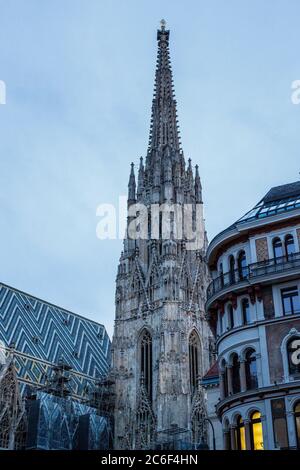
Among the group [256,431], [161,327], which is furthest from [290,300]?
[161,327]

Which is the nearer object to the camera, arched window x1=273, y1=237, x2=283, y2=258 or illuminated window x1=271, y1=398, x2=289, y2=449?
illuminated window x1=271, y1=398, x2=289, y2=449

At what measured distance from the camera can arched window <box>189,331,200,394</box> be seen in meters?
72.3

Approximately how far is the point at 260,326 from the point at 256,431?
4454 mm

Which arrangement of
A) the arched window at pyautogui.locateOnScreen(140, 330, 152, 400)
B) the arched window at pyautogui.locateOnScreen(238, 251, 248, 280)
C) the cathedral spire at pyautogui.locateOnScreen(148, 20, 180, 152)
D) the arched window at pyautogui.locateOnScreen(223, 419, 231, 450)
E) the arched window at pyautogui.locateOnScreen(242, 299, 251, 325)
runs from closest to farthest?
1. the arched window at pyautogui.locateOnScreen(223, 419, 231, 450)
2. the arched window at pyautogui.locateOnScreen(242, 299, 251, 325)
3. the arched window at pyautogui.locateOnScreen(238, 251, 248, 280)
4. the arched window at pyautogui.locateOnScreen(140, 330, 152, 400)
5. the cathedral spire at pyautogui.locateOnScreen(148, 20, 180, 152)

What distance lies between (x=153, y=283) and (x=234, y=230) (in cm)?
4586

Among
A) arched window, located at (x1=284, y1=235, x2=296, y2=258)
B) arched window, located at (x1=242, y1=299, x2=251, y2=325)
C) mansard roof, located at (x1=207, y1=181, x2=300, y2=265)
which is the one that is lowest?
arched window, located at (x1=242, y1=299, x2=251, y2=325)

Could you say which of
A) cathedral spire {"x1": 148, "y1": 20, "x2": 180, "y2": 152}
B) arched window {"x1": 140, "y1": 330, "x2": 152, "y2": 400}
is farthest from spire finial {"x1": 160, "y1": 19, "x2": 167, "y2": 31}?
arched window {"x1": 140, "y1": 330, "x2": 152, "y2": 400}

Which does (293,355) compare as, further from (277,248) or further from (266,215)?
(266,215)

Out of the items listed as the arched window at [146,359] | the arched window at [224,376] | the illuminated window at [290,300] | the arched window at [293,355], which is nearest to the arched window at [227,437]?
the arched window at [224,376]

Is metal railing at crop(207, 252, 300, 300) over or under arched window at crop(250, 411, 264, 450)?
over

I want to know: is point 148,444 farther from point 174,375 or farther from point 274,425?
point 274,425

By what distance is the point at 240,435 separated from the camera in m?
29.3

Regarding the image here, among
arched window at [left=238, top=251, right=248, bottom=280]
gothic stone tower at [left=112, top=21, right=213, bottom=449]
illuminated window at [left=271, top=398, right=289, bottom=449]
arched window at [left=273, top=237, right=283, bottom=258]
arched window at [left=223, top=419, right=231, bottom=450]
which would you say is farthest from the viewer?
gothic stone tower at [left=112, top=21, right=213, bottom=449]

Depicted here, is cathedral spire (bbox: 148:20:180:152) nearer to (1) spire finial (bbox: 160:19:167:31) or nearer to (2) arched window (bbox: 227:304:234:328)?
(1) spire finial (bbox: 160:19:167:31)
